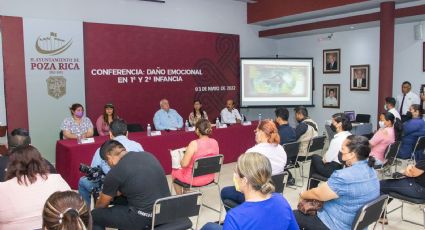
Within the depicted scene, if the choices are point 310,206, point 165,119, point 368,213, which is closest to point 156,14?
point 165,119

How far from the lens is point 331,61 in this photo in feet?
31.0

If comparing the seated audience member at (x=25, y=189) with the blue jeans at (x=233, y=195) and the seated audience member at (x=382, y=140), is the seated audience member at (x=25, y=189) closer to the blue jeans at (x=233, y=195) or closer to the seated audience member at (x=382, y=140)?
the blue jeans at (x=233, y=195)

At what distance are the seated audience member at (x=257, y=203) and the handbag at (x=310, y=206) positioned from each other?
0.88m

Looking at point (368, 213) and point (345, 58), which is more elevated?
point (345, 58)

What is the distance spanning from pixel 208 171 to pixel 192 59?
15.7ft

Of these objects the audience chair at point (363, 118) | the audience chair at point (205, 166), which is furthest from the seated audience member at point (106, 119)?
the audience chair at point (363, 118)

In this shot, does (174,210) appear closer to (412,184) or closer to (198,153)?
(198,153)

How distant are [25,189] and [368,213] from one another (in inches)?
86.7

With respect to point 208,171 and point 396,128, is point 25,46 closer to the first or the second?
point 208,171

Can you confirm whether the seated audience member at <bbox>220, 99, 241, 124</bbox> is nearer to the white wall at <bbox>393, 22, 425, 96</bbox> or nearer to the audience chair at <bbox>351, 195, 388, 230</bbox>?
the white wall at <bbox>393, 22, 425, 96</bbox>

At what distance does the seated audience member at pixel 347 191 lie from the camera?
2.60 m

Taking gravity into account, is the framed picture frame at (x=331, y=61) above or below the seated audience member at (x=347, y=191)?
above

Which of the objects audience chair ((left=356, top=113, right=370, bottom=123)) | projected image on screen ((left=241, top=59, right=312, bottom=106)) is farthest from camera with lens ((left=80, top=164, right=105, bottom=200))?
audience chair ((left=356, top=113, right=370, bottom=123))

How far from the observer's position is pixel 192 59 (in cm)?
849
